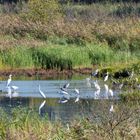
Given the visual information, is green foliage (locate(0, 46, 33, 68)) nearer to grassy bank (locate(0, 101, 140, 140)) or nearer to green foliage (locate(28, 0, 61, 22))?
green foliage (locate(28, 0, 61, 22))

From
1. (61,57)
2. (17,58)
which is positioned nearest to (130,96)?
(61,57)

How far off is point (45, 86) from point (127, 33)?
7.18 meters

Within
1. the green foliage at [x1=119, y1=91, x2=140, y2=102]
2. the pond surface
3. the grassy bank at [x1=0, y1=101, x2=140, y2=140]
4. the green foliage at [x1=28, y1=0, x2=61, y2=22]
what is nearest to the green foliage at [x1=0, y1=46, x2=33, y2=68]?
the pond surface

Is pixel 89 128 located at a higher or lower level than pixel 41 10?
higher

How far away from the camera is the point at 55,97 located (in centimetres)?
1877

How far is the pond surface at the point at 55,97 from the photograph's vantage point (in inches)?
631

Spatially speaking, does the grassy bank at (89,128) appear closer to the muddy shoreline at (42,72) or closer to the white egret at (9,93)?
the white egret at (9,93)

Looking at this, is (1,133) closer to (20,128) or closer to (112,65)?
(20,128)

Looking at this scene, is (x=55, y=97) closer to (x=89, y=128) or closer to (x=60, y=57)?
(x=60, y=57)

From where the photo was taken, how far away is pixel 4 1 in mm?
55969

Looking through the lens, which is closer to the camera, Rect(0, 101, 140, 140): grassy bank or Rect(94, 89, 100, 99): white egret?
Rect(0, 101, 140, 140): grassy bank

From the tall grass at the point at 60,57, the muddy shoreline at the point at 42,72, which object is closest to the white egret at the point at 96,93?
the muddy shoreline at the point at 42,72

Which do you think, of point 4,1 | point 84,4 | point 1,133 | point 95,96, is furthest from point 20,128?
point 4,1

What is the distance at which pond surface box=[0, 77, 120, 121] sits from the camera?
16031 mm
